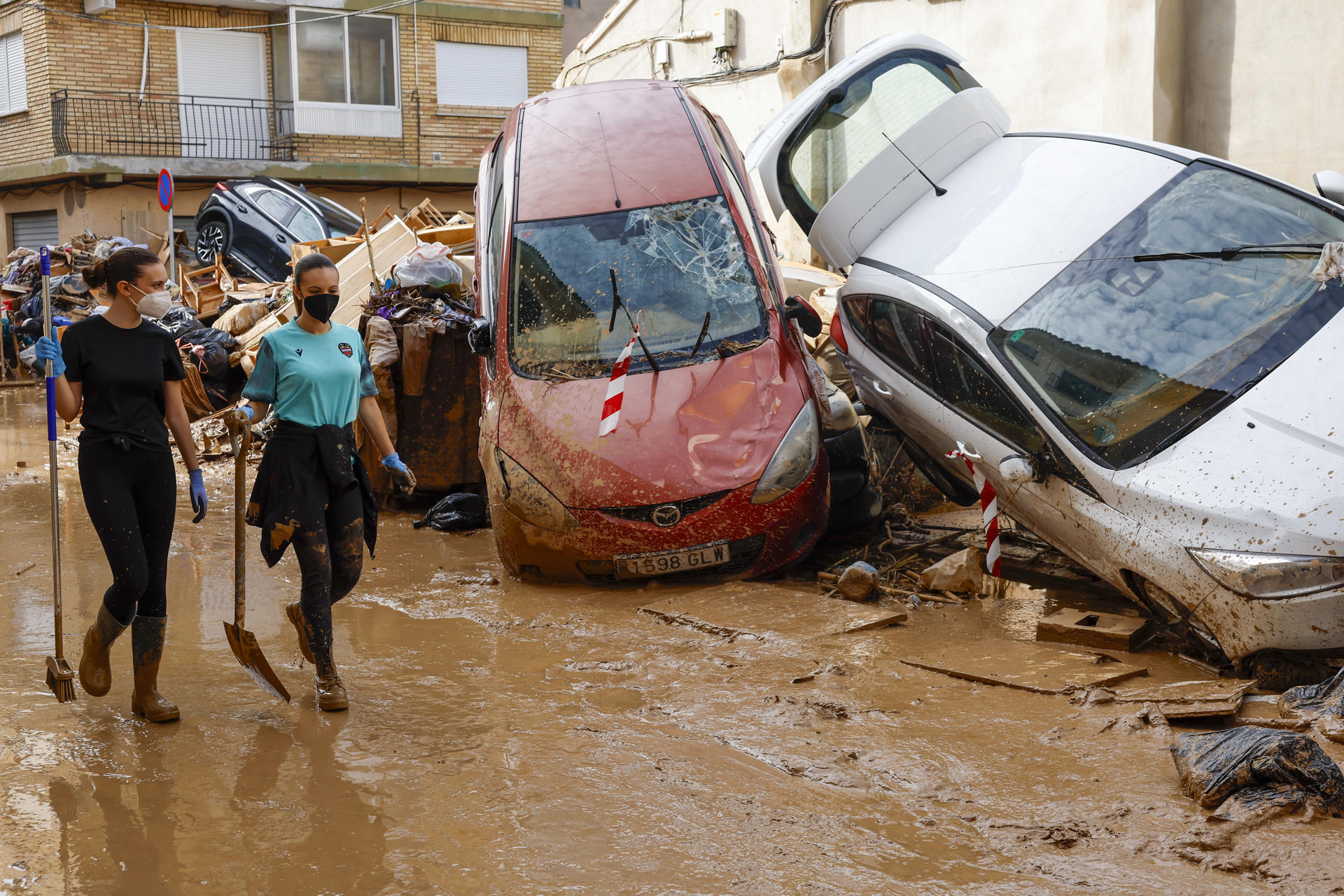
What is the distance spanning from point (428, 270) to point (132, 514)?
569cm

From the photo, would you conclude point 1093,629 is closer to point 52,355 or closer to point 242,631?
point 242,631

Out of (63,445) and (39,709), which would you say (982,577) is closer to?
(39,709)

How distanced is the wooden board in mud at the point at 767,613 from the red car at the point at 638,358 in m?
0.22

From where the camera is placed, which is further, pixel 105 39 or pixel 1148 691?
pixel 105 39

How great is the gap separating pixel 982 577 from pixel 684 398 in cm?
180

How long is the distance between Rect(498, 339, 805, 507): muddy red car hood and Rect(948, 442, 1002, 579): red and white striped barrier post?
1068mm

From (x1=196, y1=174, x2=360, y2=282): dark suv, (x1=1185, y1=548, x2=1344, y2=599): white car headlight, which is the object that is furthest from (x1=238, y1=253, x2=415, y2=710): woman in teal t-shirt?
(x1=196, y1=174, x2=360, y2=282): dark suv

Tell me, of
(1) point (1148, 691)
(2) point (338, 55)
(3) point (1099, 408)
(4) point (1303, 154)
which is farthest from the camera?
(2) point (338, 55)

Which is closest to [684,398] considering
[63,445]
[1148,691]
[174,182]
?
[1148,691]

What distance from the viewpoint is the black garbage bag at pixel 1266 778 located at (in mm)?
3596

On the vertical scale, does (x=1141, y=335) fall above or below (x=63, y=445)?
above

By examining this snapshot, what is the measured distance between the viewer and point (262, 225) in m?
17.7

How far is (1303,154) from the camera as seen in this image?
10117mm

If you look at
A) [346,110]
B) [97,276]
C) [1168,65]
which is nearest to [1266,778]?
[97,276]
